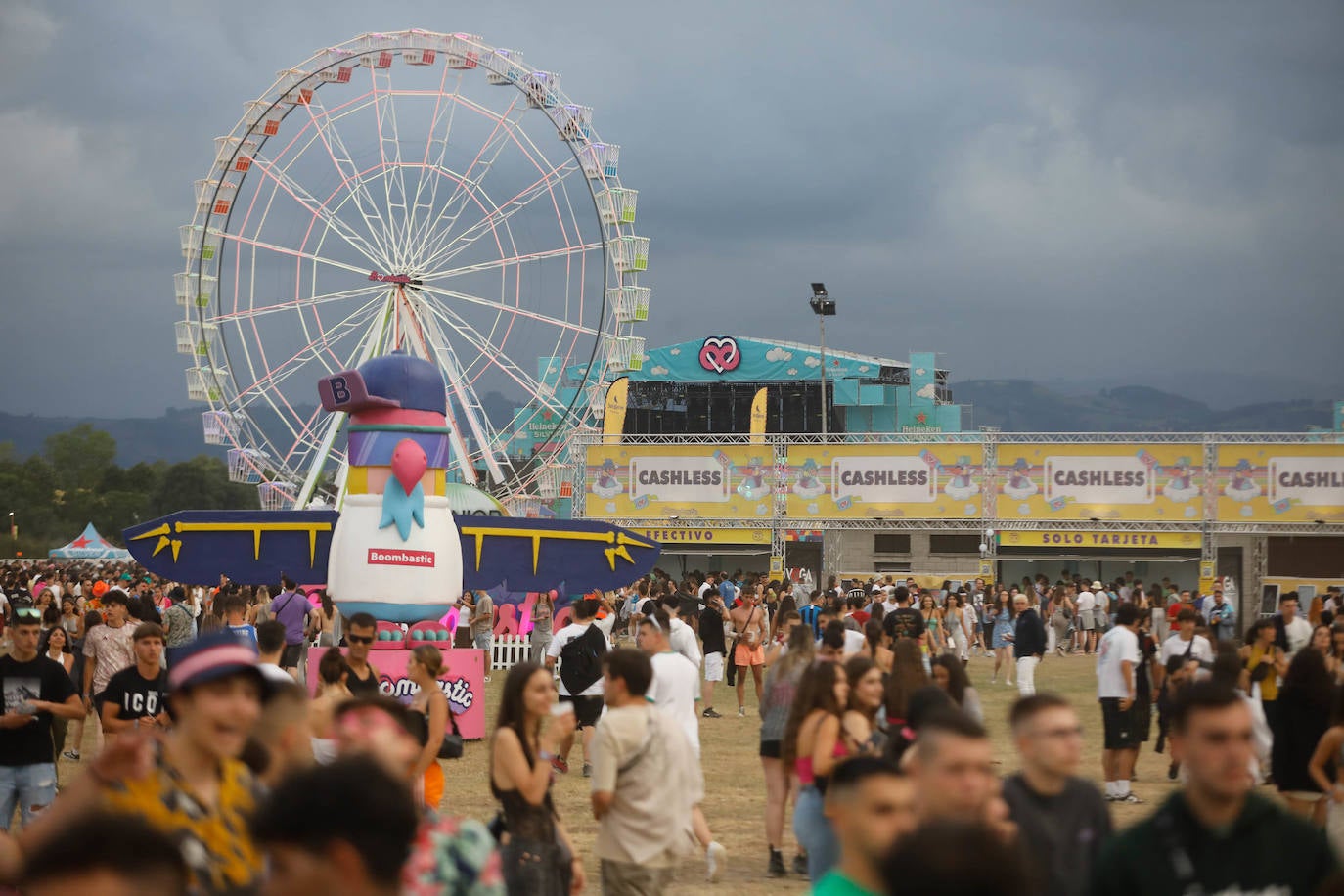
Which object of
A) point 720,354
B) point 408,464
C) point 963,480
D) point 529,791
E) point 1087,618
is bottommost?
point 1087,618

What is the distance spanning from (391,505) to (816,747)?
8925 mm

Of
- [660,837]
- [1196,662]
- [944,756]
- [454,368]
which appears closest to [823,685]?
[660,837]

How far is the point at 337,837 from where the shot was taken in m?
2.71

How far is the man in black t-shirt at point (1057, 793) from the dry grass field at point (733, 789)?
4626 mm

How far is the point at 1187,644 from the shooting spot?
12328 mm

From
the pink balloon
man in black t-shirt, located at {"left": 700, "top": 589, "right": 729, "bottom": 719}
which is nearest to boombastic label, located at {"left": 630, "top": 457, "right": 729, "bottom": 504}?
man in black t-shirt, located at {"left": 700, "top": 589, "right": 729, "bottom": 719}

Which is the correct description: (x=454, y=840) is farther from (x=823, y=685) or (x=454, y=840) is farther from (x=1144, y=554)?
(x=1144, y=554)

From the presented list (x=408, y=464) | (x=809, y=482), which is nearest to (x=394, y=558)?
(x=408, y=464)

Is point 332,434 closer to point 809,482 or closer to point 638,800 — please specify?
point 809,482

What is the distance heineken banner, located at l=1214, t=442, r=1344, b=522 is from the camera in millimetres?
32844

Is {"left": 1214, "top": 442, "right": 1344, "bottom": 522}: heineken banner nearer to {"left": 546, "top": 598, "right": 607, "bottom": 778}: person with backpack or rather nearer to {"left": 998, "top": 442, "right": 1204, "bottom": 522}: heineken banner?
{"left": 998, "top": 442, "right": 1204, "bottom": 522}: heineken banner

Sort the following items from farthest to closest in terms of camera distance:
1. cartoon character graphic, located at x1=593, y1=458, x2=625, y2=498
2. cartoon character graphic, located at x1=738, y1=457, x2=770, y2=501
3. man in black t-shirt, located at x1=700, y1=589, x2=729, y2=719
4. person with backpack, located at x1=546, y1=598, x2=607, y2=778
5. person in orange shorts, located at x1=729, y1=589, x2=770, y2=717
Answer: cartoon character graphic, located at x1=593, y1=458, x2=625, y2=498
cartoon character graphic, located at x1=738, y1=457, x2=770, y2=501
man in black t-shirt, located at x1=700, y1=589, x2=729, y2=719
person in orange shorts, located at x1=729, y1=589, x2=770, y2=717
person with backpack, located at x1=546, y1=598, x2=607, y2=778

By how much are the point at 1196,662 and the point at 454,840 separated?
9629 millimetres

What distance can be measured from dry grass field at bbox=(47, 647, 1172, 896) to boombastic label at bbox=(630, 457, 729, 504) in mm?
17303
